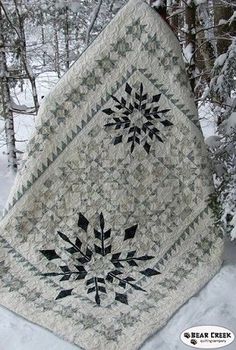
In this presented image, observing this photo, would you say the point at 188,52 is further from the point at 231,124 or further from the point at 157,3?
the point at 231,124

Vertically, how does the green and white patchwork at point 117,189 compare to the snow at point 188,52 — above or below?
below

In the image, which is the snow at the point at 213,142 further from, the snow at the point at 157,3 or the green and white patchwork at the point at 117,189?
the snow at the point at 157,3

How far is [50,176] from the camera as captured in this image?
2.50 meters

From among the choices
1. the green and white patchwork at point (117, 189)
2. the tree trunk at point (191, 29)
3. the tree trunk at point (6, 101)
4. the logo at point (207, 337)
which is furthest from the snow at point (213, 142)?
the tree trunk at point (6, 101)

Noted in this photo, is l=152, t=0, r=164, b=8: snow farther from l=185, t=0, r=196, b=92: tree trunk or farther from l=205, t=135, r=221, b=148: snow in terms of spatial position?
l=205, t=135, r=221, b=148: snow

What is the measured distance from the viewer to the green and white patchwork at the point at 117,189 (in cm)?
246

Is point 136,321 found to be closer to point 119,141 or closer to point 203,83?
point 119,141

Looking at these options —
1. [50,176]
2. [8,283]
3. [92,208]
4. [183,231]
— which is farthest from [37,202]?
[183,231]

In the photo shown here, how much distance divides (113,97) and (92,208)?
0.69m

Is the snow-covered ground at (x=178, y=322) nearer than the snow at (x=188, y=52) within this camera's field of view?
Yes

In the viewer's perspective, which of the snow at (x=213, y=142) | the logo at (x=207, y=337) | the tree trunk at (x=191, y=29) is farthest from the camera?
the tree trunk at (x=191, y=29)

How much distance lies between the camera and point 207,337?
206 centimetres

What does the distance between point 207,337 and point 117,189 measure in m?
0.99

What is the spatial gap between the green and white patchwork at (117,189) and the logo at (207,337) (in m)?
0.26
